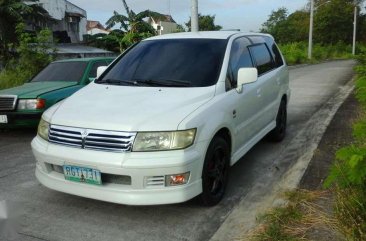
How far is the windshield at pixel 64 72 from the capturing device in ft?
26.2

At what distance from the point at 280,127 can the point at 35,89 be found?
14.3ft

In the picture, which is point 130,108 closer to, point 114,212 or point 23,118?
point 114,212

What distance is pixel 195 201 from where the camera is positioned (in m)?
4.13

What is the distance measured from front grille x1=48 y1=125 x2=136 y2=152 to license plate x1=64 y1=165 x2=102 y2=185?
0.64 feet

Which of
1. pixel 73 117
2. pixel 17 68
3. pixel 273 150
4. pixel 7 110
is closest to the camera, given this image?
pixel 73 117

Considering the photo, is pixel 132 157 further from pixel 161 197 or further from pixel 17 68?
pixel 17 68

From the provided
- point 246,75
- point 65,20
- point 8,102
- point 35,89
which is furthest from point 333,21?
point 246,75

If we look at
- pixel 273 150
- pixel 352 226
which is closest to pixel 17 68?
pixel 273 150

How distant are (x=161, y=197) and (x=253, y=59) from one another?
265 centimetres

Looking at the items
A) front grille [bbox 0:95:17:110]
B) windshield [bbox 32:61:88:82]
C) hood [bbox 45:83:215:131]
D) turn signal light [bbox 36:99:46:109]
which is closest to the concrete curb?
hood [bbox 45:83:215:131]

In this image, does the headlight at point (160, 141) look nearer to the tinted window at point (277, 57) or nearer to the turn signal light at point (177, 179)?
the turn signal light at point (177, 179)

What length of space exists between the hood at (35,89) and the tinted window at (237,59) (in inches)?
146

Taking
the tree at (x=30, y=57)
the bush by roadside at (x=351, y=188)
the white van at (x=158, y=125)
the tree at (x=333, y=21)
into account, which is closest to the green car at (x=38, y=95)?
the white van at (x=158, y=125)

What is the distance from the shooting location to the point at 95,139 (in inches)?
141
